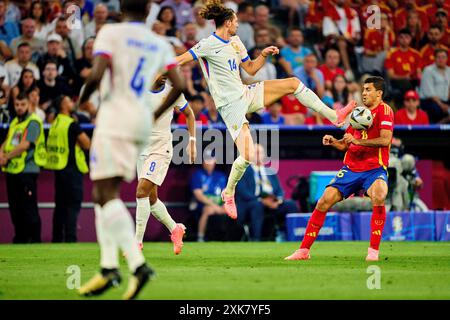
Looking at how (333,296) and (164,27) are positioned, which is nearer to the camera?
(333,296)

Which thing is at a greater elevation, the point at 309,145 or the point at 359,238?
the point at 309,145

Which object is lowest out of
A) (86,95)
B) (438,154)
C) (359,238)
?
(359,238)

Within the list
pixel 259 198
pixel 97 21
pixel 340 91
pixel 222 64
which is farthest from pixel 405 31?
pixel 222 64

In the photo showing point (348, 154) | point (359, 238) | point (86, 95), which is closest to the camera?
point (86, 95)

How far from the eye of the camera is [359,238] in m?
18.1

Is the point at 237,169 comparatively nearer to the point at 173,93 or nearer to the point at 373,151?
the point at 373,151

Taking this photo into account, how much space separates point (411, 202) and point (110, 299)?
11296mm

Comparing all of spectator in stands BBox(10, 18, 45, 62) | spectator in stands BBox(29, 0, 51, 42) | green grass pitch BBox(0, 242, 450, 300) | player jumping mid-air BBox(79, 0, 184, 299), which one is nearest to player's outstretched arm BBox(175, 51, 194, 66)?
green grass pitch BBox(0, 242, 450, 300)

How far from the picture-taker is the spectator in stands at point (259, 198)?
18.3m

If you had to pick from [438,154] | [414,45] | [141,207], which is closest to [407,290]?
[141,207]

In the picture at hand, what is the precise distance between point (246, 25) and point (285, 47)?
106 centimetres

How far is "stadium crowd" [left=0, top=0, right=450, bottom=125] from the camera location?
62.5 feet

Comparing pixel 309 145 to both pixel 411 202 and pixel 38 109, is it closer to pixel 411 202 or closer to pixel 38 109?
pixel 411 202

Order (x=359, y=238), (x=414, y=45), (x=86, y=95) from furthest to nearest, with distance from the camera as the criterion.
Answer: (x=414, y=45) < (x=359, y=238) < (x=86, y=95)
